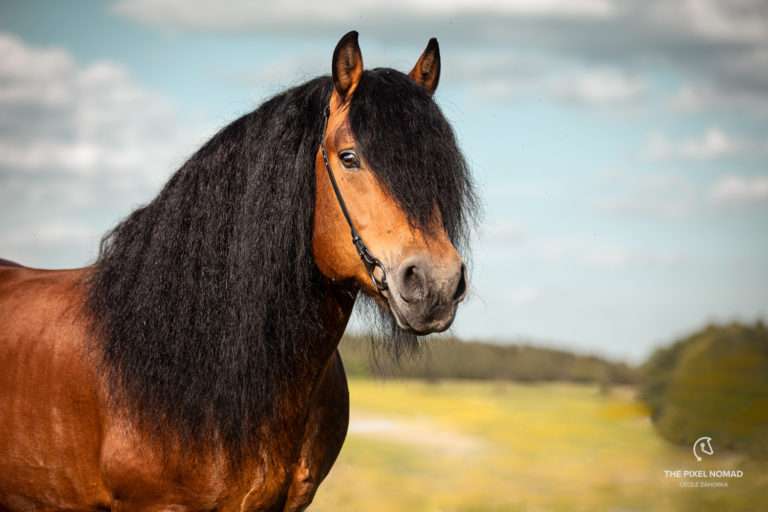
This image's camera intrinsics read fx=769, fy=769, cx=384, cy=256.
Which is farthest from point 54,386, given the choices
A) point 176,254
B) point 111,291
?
point 176,254

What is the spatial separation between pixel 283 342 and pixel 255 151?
1044 mm

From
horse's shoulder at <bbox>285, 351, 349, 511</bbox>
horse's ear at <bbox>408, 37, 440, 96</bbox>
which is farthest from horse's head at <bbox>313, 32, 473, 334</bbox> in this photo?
horse's shoulder at <bbox>285, 351, 349, 511</bbox>

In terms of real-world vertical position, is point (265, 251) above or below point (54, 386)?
above

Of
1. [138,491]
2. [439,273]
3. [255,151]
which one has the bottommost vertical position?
[138,491]

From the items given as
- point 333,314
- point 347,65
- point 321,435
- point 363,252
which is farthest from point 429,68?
point 321,435

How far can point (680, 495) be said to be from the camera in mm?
10711

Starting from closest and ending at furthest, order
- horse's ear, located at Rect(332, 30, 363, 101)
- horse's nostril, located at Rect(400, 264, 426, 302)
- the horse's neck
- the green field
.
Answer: horse's nostril, located at Rect(400, 264, 426, 302), horse's ear, located at Rect(332, 30, 363, 101), the horse's neck, the green field

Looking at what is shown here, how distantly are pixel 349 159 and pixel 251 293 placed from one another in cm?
88

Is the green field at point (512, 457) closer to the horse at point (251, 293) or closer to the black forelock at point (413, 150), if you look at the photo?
the horse at point (251, 293)

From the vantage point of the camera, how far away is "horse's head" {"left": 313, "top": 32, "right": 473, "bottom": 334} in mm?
3539

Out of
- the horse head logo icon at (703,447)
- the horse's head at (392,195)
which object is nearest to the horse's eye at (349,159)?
the horse's head at (392,195)

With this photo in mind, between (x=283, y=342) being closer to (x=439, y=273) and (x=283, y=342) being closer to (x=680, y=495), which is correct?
(x=439, y=273)

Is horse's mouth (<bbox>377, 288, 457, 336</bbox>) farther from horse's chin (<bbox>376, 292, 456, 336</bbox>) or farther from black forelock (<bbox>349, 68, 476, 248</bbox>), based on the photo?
black forelock (<bbox>349, 68, 476, 248</bbox>)

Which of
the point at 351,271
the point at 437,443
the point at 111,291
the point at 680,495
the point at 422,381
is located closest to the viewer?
the point at 351,271
